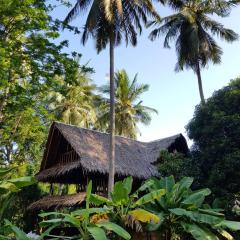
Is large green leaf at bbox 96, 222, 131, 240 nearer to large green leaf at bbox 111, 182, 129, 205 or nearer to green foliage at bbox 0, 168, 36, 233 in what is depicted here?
large green leaf at bbox 111, 182, 129, 205

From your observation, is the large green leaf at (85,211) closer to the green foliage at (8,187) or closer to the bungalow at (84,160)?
the green foliage at (8,187)

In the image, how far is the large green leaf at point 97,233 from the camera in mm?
5445

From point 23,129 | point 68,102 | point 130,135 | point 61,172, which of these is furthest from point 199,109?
point 68,102

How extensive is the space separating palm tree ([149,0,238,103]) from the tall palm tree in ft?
13.3

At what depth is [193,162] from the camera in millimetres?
13219

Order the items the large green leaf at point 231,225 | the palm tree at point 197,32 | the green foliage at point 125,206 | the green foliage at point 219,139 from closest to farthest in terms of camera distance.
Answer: the green foliage at point 125,206, the large green leaf at point 231,225, the green foliage at point 219,139, the palm tree at point 197,32

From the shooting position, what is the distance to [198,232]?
6.87 meters

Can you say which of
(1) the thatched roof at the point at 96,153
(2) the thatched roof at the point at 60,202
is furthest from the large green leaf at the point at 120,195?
(1) the thatched roof at the point at 96,153

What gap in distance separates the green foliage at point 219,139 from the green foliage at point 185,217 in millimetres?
4281

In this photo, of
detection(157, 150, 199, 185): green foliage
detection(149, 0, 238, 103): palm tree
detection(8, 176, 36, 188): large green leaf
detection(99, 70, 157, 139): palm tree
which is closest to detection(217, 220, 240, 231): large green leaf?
detection(8, 176, 36, 188): large green leaf

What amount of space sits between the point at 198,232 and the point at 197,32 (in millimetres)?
15136

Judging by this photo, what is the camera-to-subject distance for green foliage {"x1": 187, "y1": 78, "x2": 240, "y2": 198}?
39.5ft

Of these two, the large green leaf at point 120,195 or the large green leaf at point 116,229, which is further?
the large green leaf at point 120,195

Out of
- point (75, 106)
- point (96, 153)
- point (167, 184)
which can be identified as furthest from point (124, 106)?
point (167, 184)
